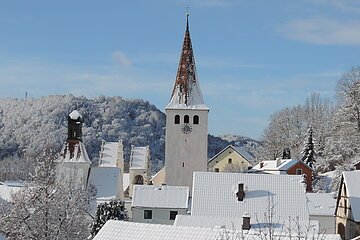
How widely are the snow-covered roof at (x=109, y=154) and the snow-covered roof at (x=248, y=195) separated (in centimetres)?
3386

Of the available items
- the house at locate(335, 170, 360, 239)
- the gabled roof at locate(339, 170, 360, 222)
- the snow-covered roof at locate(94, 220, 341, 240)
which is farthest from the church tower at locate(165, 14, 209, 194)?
the snow-covered roof at locate(94, 220, 341, 240)

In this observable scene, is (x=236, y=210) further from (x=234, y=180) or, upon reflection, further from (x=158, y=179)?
(x=158, y=179)

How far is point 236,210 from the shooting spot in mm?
38781

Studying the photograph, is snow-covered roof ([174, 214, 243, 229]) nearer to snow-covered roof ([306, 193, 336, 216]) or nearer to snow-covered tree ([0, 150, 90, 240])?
snow-covered tree ([0, 150, 90, 240])

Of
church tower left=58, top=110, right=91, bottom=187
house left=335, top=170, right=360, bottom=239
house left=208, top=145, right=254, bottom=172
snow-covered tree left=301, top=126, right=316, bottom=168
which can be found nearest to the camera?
house left=335, top=170, right=360, bottom=239

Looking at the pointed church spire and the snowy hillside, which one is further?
the snowy hillside

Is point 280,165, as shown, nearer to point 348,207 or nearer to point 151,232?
point 348,207

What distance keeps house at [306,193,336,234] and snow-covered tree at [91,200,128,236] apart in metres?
12.1

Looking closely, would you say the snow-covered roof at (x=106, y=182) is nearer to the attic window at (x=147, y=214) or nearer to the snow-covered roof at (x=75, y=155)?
the snow-covered roof at (x=75, y=155)

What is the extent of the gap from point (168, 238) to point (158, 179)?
168ft

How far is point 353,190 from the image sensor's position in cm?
4162

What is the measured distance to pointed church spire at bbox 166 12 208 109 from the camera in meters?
55.7

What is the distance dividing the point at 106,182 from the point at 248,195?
62.1 ft

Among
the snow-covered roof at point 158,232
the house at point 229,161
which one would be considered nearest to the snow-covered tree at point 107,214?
the snow-covered roof at point 158,232
